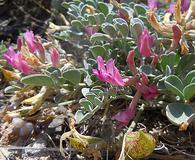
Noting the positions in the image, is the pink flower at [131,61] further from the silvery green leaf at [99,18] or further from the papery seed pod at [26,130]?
the papery seed pod at [26,130]

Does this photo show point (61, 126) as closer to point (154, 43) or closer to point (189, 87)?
point (154, 43)

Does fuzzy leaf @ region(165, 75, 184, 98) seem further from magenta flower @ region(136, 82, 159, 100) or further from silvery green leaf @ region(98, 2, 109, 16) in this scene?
silvery green leaf @ region(98, 2, 109, 16)

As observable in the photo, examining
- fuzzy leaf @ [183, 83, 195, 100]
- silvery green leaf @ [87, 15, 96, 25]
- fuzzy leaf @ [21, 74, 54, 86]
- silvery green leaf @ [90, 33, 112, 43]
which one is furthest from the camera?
silvery green leaf @ [87, 15, 96, 25]

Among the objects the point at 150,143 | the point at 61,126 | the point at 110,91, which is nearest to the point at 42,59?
the point at 61,126

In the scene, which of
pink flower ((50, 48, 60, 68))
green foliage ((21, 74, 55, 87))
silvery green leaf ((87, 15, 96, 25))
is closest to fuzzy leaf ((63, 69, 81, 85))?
green foliage ((21, 74, 55, 87))

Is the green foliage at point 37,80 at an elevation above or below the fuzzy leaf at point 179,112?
above

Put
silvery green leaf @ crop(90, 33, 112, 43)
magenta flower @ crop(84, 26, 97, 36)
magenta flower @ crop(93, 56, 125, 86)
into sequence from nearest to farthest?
magenta flower @ crop(93, 56, 125, 86) < silvery green leaf @ crop(90, 33, 112, 43) < magenta flower @ crop(84, 26, 97, 36)

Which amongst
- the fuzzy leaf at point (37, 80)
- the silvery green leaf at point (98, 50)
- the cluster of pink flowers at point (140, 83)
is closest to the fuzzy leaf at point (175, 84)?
the cluster of pink flowers at point (140, 83)
